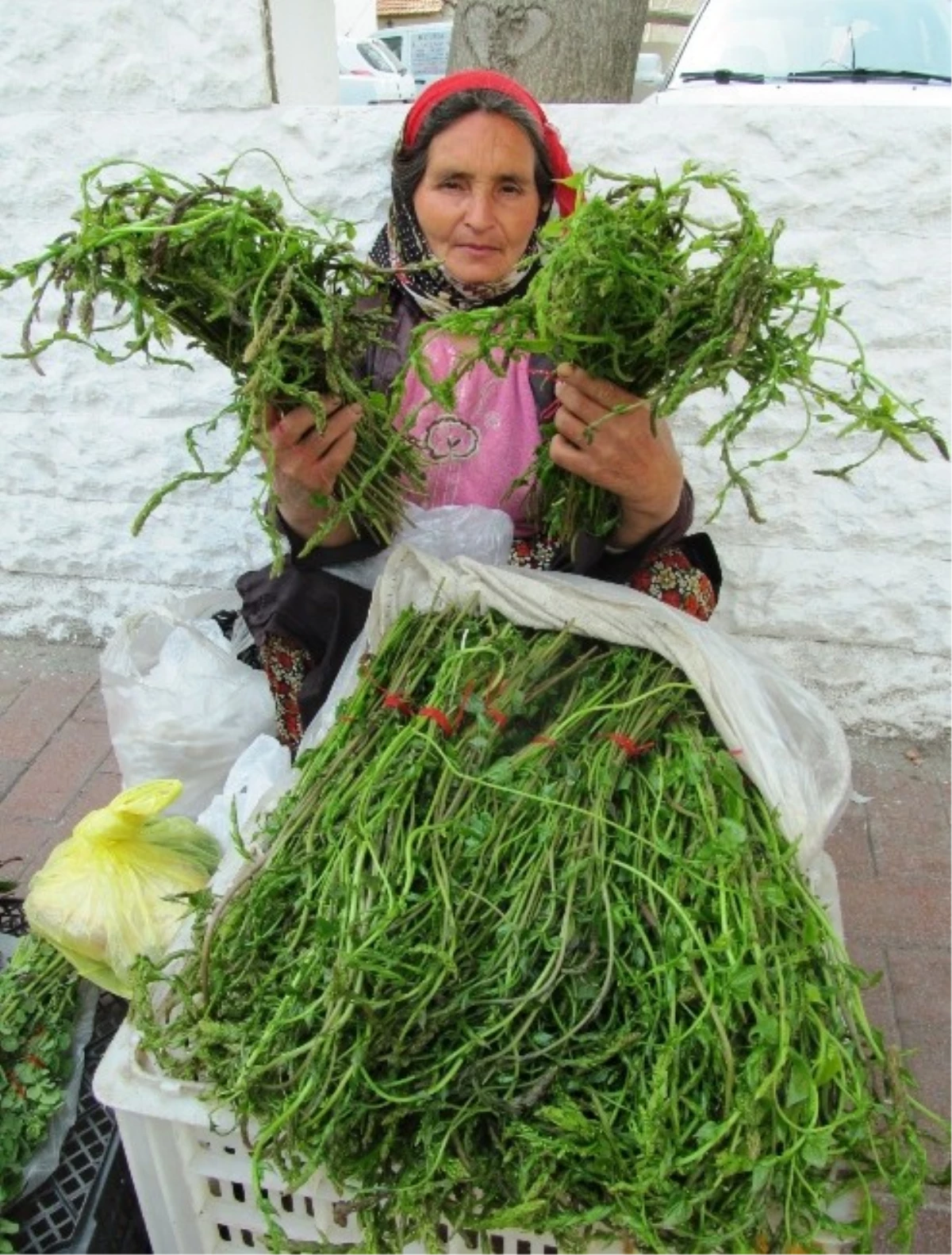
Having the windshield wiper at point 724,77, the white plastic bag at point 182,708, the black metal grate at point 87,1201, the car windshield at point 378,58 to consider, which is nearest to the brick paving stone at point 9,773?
the white plastic bag at point 182,708

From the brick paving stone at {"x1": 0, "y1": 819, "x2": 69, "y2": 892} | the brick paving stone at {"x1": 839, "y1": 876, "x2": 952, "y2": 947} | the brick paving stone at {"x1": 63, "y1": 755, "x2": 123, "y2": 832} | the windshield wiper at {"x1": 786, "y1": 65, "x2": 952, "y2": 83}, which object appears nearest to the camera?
the brick paving stone at {"x1": 839, "y1": 876, "x2": 952, "y2": 947}

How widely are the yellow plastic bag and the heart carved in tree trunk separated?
1932 millimetres

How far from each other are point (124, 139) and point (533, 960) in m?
2.20

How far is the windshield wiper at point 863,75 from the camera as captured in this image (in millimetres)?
3941

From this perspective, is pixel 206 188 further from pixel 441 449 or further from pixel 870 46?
pixel 870 46

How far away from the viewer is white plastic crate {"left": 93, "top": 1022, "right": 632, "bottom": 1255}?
1.30 metres

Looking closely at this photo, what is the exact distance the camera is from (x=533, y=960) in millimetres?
1293

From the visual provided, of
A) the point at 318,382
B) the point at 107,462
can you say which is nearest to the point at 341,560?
the point at 318,382

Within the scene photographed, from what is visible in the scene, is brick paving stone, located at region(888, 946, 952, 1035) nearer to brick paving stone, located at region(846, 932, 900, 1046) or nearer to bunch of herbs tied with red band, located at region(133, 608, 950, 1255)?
brick paving stone, located at region(846, 932, 900, 1046)

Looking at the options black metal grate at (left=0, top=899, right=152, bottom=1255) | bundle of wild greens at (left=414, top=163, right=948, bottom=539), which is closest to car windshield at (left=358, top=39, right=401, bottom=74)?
bundle of wild greens at (left=414, top=163, right=948, bottom=539)

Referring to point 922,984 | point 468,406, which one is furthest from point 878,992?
point 468,406

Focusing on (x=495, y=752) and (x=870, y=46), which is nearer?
(x=495, y=752)

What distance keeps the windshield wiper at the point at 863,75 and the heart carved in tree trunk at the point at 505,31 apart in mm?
1543

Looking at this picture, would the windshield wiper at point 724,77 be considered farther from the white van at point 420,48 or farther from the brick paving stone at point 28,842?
the white van at point 420,48
